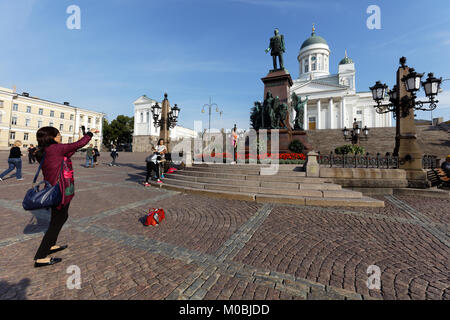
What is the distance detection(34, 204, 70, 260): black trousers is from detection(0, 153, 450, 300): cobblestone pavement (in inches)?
8.6

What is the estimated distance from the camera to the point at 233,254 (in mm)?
3078

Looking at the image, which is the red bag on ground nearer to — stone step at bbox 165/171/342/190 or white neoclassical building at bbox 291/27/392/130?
stone step at bbox 165/171/342/190

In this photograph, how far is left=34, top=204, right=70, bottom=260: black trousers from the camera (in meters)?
2.56

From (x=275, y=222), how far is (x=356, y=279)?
2.11 metres

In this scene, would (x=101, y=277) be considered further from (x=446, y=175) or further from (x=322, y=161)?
(x=446, y=175)

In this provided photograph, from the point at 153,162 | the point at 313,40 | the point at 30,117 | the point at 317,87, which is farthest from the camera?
the point at 313,40

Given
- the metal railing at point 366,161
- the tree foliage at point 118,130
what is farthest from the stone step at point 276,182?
the tree foliage at point 118,130

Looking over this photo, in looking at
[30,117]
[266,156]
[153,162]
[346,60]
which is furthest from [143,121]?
[346,60]

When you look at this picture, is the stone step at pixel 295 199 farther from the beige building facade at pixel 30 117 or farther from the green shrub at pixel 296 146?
the beige building facade at pixel 30 117

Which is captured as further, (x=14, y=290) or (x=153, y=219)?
(x=153, y=219)

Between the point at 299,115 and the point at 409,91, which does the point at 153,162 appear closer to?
the point at 299,115

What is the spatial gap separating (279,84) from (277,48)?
2.91 meters
